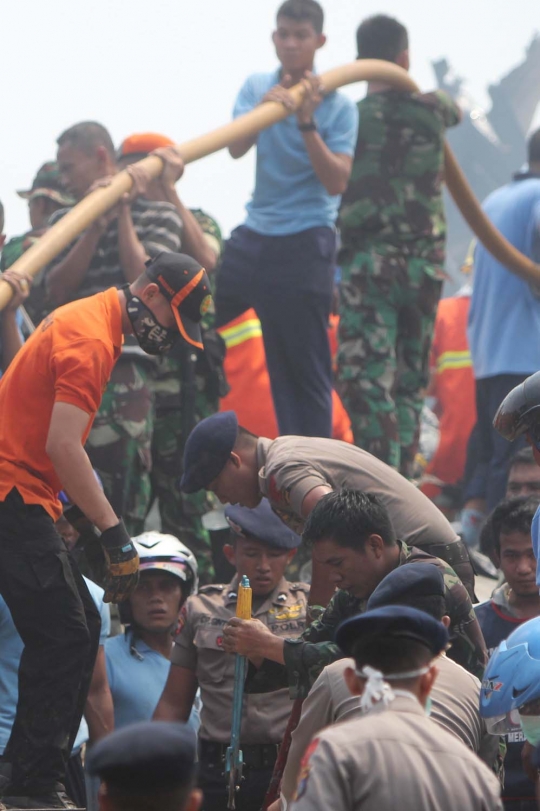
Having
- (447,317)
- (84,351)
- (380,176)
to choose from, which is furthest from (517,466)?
(447,317)

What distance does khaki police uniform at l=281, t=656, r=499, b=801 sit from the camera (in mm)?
3514

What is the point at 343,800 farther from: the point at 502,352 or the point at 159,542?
the point at 502,352

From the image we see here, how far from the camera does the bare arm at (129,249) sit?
21.5ft

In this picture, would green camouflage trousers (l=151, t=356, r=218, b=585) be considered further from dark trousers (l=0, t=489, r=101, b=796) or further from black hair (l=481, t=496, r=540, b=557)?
dark trousers (l=0, t=489, r=101, b=796)

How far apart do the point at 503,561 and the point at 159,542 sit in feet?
4.53

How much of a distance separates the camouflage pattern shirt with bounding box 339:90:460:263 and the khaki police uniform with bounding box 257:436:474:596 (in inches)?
117

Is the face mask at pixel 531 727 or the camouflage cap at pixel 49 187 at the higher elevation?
the camouflage cap at pixel 49 187

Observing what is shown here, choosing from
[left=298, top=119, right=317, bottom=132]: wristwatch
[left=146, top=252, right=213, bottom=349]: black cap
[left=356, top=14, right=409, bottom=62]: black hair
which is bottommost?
[left=146, top=252, right=213, bottom=349]: black cap

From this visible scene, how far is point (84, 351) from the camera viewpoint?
4.82 metres

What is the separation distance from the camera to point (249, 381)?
8.18m

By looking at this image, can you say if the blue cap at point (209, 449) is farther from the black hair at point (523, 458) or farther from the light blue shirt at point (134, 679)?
the black hair at point (523, 458)

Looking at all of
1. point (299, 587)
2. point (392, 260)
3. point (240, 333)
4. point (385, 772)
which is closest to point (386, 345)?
point (392, 260)

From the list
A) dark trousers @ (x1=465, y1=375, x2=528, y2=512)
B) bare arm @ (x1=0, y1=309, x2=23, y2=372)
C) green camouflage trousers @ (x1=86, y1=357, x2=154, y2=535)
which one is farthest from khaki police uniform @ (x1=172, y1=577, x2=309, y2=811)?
dark trousers @ (x1=465, y1=375, x2=528, y2=512)

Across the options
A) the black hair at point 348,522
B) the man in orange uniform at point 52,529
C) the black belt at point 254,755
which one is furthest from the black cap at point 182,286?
the black belt at point 254,755
